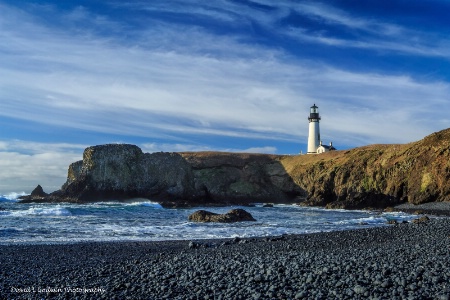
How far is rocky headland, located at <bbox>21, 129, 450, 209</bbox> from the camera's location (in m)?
44.2

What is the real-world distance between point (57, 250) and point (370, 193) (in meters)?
39.3

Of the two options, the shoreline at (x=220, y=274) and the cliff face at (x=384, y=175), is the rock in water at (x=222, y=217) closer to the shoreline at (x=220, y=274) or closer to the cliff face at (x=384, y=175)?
the shoreline at (x=220, y=274)

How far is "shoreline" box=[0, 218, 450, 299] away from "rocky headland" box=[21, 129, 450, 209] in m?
34.0

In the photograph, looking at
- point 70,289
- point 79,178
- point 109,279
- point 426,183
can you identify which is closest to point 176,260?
point 109,279

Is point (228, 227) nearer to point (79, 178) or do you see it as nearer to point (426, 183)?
point (426, 183)

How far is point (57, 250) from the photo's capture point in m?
13.9

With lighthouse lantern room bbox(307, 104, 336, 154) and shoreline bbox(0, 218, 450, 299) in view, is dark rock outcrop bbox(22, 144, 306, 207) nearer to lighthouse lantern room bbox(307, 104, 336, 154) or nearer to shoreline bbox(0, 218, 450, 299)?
lighthouse lantern room bbox(307, 104, 336, 154)

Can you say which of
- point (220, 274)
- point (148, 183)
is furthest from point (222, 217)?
point (148, 183)

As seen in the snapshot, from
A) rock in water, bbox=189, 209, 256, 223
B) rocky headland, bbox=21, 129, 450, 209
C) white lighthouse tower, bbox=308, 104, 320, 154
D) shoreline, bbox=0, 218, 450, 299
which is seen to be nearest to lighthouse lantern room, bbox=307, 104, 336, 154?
white lighthouse tower, bbox=308, 104, 320, 154

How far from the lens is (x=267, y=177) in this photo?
64312mm

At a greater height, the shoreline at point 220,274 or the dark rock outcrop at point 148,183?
the dark rock outcrop at point 148,183

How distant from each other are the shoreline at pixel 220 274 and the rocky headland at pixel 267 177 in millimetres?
34006

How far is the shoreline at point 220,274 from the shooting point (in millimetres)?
7215

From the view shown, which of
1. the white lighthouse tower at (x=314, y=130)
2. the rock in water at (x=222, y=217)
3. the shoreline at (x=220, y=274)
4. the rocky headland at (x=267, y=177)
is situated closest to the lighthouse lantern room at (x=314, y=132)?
the white lighthouse tower at (x=314, y=130)
